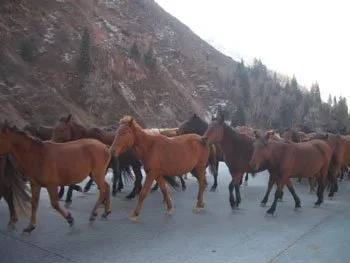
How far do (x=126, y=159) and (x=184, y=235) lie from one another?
3325mm

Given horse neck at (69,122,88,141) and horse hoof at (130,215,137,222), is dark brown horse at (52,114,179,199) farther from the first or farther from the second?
horse hoof at (130,215,137,222)

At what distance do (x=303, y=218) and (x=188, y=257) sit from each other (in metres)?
3.27

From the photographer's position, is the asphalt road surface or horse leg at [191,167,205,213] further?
horse leg at [191,167,205,213]

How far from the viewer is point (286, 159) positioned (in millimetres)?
7852

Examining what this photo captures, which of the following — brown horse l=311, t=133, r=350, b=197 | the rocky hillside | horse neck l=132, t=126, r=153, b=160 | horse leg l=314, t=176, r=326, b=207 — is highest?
brown horse l=311, t=133, r=350, b=197

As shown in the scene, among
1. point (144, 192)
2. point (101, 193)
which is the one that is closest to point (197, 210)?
point (144, 192)

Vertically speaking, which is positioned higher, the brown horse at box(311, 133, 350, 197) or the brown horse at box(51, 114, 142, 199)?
the brown horse at box(311, 133, 350, 197)

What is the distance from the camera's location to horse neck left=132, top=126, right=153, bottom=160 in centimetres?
696

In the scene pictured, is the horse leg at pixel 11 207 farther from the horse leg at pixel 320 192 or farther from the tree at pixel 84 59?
the tree at pixel 84 59

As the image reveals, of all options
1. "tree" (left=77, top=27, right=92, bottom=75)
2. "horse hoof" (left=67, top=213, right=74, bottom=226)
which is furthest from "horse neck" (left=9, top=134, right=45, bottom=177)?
"tree" (left=77, top=27, right=92, bottom=75)

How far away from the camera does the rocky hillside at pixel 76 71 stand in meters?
31.0

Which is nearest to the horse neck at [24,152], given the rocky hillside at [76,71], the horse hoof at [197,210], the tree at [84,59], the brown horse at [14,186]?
the brown horse at [14,186]

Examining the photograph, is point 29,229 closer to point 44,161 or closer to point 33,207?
point 33,207

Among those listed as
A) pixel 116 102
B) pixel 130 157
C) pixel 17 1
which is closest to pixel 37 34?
pixel 17 1
